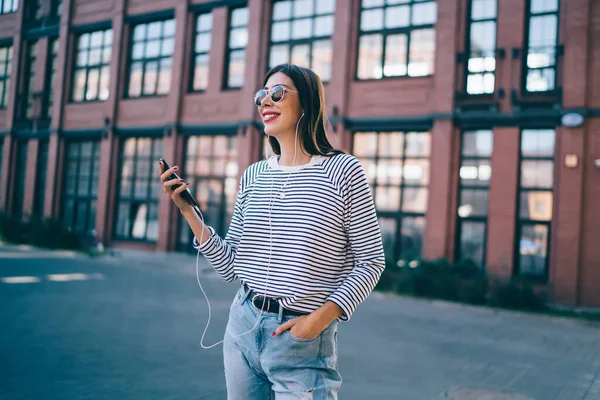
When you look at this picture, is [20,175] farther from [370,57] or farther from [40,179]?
[370,57]

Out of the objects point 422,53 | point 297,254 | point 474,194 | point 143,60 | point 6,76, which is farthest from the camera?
point 6,76

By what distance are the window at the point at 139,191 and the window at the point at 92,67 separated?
297 cm

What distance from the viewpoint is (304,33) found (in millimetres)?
18016

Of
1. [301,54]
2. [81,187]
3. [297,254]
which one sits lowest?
[297,254]

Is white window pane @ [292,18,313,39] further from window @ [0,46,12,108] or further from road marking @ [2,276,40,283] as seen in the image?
window @ [0,46,12,108]

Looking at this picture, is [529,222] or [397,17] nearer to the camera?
[529,222]

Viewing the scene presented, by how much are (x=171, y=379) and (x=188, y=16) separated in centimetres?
1751

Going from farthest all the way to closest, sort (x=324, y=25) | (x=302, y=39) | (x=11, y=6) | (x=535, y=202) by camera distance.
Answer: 1. (x=11, y=6)
2. (x=302, y=39)
3. (x=324, y=25)
4. (x=535, y=202)

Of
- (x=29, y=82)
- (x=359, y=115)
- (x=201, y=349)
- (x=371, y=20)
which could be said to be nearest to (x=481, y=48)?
(x=371, y=20)

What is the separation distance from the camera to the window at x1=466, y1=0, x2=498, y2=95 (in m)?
14.6

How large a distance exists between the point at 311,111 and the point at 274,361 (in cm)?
98

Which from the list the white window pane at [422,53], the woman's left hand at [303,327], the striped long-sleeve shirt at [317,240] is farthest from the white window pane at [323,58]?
the woman's left hand at [303,327]

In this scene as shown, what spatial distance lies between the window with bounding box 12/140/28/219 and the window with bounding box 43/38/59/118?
210 centimetres

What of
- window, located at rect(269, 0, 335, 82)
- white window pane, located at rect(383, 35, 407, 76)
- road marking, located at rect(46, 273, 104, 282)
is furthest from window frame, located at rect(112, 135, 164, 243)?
white window pane, located at rect(383, 35, 407, 76)
